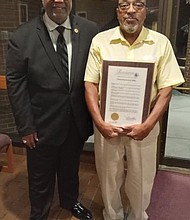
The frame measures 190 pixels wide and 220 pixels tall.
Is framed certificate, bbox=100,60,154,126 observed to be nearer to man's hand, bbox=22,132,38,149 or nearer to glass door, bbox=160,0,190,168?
man's hand, bbox=22,132,38,149

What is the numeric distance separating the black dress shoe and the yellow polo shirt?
100 centimetres

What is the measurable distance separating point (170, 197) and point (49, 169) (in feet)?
3.43

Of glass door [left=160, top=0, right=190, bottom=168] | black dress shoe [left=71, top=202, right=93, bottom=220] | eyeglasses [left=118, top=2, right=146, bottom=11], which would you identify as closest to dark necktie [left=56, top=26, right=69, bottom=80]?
eyeglasses [left=118, top=2, right=146, bottom=11]

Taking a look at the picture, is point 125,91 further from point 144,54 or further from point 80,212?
point 80,212

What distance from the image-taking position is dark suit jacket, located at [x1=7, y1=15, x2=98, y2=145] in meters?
1.69

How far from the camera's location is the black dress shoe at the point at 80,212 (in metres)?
2.16

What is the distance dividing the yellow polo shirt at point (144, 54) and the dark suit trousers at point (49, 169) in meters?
0.46

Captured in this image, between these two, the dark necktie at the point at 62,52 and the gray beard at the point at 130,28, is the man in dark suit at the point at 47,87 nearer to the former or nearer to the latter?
the dark necktie at the point at 62,52

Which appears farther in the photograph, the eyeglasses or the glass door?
the glass door

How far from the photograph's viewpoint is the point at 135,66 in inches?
62.8

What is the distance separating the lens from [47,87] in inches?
68.2

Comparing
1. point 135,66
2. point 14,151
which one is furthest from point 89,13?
point 14,151

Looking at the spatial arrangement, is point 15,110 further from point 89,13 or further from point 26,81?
point 89,13

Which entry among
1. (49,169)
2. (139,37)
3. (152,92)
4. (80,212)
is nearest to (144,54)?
(139,37)
